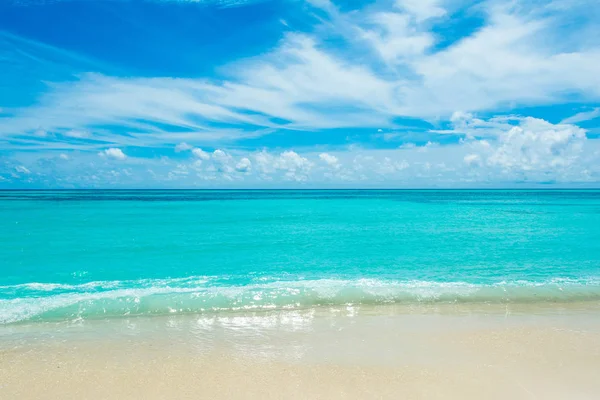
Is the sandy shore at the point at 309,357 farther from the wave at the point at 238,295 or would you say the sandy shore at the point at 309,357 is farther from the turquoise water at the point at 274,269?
the turquoise water at the point at 274,269

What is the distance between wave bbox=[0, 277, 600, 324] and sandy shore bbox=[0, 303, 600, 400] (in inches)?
38.8

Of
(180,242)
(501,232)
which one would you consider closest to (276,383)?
(180,242)

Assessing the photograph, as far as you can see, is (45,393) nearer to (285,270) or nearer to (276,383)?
(276,383)

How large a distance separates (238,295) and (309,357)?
206 inches

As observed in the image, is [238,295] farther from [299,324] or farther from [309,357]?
[309,357]

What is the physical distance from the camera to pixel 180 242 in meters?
24.8

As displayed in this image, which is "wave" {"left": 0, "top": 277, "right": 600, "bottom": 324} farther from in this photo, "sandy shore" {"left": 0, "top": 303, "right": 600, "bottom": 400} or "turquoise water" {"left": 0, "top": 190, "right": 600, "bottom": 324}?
"sandy shore" {"left": 0, "top": 303, "right": 600, "bottom": 400}

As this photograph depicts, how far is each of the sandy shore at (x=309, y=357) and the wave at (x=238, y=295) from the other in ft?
3.24

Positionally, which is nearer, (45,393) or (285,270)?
(45,393)

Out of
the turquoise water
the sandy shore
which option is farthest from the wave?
the sandy shore

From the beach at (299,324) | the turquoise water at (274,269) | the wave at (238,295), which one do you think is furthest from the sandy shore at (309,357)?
the turquoise water at (274,269)

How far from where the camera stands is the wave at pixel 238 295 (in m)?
11.3

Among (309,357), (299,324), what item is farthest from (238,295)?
(309,357)

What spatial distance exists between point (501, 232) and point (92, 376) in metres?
29.8
